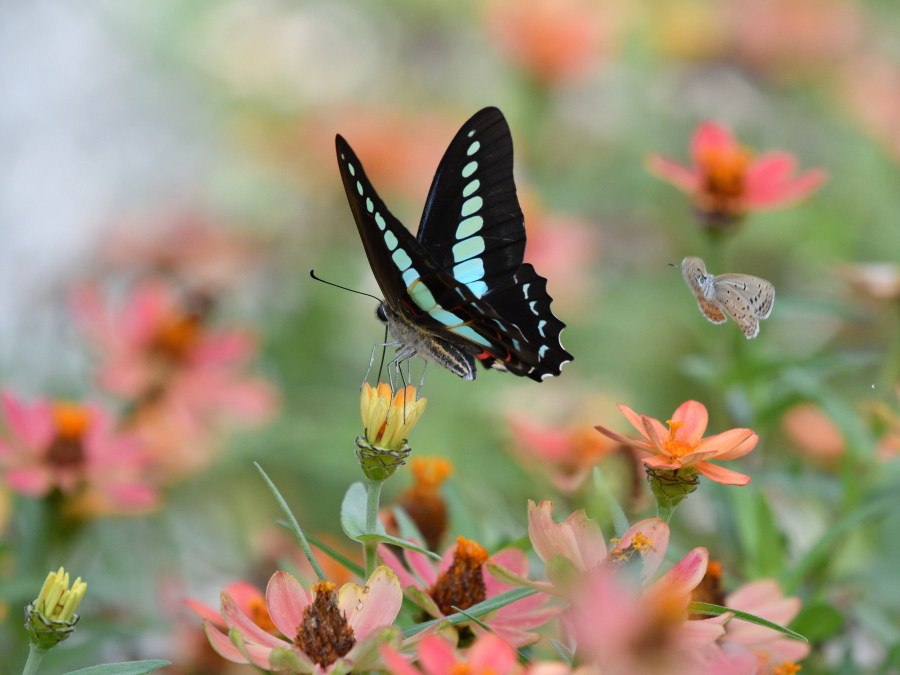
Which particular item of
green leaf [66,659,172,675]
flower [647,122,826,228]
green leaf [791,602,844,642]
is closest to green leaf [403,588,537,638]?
green leaf [66,659,172,675]

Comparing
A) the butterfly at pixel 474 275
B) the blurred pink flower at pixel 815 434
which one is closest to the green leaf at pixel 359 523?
the butterfly at pixel 474 275

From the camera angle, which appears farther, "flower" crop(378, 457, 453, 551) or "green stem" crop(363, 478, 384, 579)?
"flower" crop(378, 457, 453, 551)

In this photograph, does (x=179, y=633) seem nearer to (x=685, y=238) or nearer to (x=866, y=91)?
(x=685, y=238)

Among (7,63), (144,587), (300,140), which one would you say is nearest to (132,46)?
(7,63)

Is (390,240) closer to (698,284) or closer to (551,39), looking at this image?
(698,284)

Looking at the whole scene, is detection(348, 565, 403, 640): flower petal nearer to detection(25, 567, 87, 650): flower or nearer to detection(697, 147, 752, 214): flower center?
detection(25, 567, 87, 650): flower

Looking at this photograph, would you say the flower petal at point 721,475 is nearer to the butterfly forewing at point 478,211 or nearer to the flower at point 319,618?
the flower at point 319,618
